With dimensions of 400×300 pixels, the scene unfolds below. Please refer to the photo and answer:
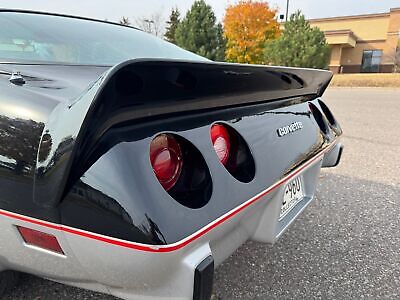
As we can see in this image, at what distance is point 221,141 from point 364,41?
41.3 metres

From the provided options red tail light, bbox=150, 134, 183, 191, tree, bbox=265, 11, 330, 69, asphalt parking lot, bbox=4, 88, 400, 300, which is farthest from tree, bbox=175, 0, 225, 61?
red tail light, bbox=150, 134, 183, 191

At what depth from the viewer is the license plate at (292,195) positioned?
5.47 feet

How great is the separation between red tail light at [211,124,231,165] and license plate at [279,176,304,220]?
430 mm

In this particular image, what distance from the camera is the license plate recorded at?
1666 mm

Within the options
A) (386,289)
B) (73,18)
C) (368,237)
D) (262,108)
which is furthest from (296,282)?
(73,18)

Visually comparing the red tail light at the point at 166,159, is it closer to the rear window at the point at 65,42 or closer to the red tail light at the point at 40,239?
the red tail light at the point at 40,239

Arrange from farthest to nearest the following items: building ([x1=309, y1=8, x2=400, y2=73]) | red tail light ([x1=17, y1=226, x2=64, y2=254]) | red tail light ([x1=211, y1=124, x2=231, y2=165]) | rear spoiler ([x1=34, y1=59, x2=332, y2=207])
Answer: building ([x1=309, y1=8, x2=400, y2=73]), red tail light ([x1=211, y1=124, x2=231, y2=165]), red tail light ([x1=17, y1=226, x2=64, y2=254]), rear spoiler ([x1=34, y1=59, x2=332, y2=207])

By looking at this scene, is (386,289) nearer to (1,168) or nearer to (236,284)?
(236,284)

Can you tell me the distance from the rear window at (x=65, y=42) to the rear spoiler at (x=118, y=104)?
0.59 m

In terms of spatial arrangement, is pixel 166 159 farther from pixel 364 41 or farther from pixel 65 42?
pixel 364 41

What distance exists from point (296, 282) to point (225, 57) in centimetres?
2781

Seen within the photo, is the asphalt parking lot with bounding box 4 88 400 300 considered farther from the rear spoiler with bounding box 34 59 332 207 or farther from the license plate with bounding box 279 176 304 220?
the rear spoiler with bounding box 34 59 332 207

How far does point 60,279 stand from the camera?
122 centimetres

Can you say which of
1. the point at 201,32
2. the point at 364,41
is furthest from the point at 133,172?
the point at 364,41
